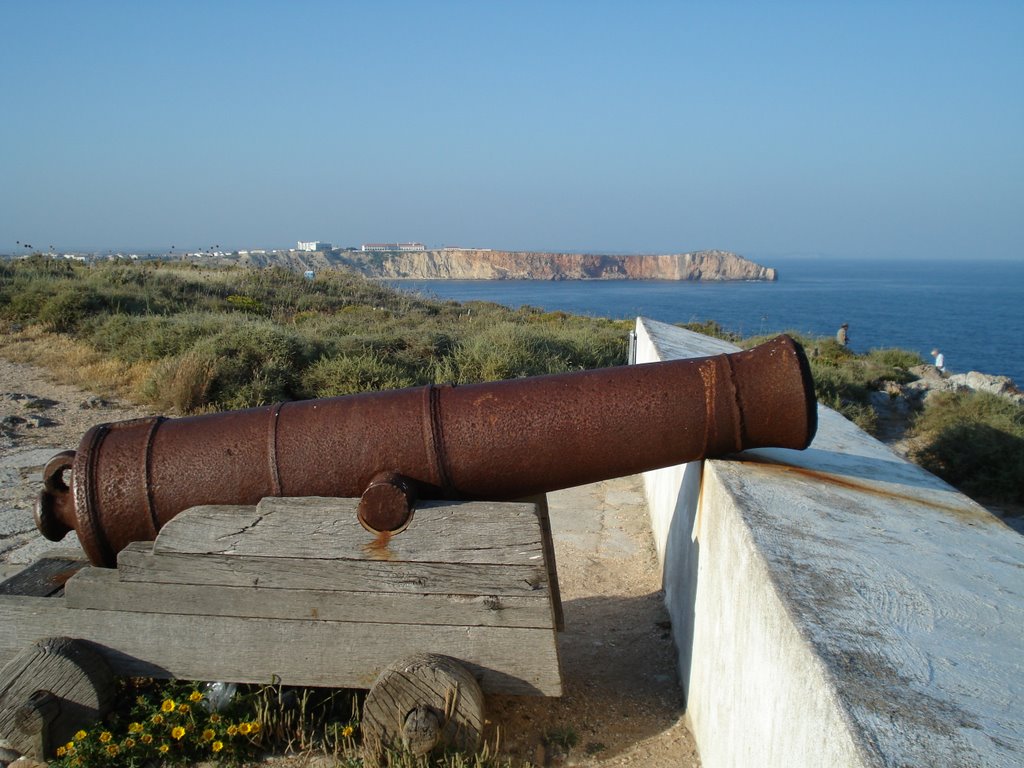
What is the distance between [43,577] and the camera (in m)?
2.96

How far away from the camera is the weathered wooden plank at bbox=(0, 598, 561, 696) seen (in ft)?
8.14

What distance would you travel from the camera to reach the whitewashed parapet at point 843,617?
1388 millimetres

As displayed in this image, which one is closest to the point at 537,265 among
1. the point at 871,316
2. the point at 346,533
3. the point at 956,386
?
the point at 871,316

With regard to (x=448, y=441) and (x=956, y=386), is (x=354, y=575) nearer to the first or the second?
(x=448, y=441)

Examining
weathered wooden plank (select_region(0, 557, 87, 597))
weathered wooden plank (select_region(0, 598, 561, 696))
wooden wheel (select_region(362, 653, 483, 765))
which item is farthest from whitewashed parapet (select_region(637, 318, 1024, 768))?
weathered wooden plank (select_region(0, 557, 87, 597))

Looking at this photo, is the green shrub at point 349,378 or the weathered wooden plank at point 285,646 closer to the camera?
the weathered wooden plank at point 285,646

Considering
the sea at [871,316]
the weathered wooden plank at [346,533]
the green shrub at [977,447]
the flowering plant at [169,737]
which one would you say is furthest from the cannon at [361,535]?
the sea at [871,316]

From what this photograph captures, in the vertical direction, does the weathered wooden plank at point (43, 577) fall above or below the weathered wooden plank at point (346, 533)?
below

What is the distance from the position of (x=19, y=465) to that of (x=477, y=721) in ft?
16.9

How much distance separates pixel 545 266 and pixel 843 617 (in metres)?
109

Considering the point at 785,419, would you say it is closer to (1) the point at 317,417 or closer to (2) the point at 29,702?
(1) the point at 317,417

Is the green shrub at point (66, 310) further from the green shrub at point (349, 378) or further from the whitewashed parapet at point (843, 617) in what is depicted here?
the whitewashed parapet at point (843, 617)

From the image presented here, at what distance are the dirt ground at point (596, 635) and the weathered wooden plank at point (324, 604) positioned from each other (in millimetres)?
534

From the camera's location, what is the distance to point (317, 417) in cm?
269
